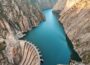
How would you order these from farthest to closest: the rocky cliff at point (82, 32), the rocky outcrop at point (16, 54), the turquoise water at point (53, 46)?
the rocky cliff at point (82, 32)
the turquoise water at point (53, 46)
the rocky outcrop at point (16, 54)

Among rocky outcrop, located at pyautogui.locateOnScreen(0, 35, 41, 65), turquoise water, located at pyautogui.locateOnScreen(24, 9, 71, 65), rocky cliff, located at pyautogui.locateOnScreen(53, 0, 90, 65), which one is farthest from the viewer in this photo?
rocky cliff, located at pyautogui.locateOnScreen(53, 0, 90, 65)

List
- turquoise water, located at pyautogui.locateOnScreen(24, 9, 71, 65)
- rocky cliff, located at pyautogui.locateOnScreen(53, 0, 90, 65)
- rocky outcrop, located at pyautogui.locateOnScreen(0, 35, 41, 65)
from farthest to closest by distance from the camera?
rocky cliff, located at pyautogui.locateOnScreen(53, 0, 90, 65)
turquoise water, located at pyautogui.locateOnScreen(24, 9, 71, 65)
rocky outcrop, located at pyautogui.locateOnScreen(0, 35, 41, 65)

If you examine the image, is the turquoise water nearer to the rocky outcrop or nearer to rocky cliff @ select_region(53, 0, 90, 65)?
rocky cliff @ select_region(53, 0, 90, 65)

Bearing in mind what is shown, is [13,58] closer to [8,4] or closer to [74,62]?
[74,62]

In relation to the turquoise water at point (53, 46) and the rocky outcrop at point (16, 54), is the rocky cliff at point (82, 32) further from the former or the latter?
the rocky outcrop at point (16, 54)

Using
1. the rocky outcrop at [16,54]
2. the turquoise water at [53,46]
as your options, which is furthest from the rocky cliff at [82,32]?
the rocky outcrop at [16,54]

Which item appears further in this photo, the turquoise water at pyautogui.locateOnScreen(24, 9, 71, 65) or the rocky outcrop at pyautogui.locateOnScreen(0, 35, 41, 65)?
the turquoise water at pyautogui.locateOnScreen(24, 9, 71, 65)

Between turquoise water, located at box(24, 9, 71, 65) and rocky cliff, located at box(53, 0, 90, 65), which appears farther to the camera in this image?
rocky cliff, located at box(53, 0, 90, 65)

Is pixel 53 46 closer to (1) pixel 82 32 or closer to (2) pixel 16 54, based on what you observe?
(1) pixel 82 32

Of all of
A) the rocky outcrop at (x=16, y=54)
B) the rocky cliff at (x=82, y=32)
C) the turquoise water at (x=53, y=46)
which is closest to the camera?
the rocky outcrop at (x=16, y=54)

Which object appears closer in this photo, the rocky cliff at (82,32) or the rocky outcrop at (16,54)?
the rocky outcrop at (16,54)

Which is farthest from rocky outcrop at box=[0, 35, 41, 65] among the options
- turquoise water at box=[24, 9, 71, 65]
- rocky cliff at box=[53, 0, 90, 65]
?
rocky cliff at box=[53, 0, 90, 65]
